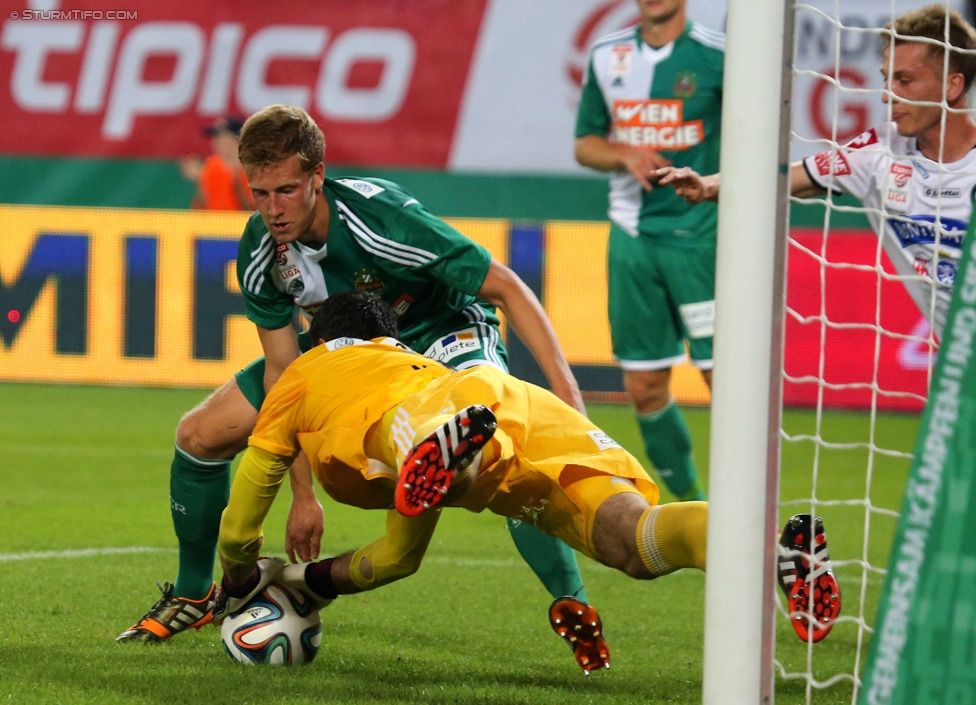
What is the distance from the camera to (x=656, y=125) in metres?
6.11

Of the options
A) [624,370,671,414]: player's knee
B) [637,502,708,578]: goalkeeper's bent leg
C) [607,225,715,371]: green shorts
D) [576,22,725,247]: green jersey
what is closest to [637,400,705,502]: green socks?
[624,370,671,414]: player's knee

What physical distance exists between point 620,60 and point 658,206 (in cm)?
67

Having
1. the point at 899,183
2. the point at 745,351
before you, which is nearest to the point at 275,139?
the point at 745,351

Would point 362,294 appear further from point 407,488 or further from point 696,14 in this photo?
point 696,14

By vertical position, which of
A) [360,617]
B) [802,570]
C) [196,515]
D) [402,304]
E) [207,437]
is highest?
[402,304]

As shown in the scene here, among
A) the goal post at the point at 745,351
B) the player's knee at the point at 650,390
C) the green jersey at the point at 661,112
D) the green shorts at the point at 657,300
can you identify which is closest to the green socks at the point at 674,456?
the player's knee at the point at 650,390

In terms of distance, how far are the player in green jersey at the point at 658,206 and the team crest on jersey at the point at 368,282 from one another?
2130 millimetres

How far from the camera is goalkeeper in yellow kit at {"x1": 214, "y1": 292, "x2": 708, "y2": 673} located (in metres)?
3.03

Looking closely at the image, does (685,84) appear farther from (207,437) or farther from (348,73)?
(348,73)

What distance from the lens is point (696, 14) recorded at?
779 cm

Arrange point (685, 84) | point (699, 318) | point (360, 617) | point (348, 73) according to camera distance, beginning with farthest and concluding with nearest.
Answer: point (348, 73)
point (685, 84)
point (699, 318)
point (360, 617)

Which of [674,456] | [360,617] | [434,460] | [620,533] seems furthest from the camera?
[674,456]

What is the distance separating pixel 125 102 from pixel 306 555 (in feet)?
30.3

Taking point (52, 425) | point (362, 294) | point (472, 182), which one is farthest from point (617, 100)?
point (472, 182)
